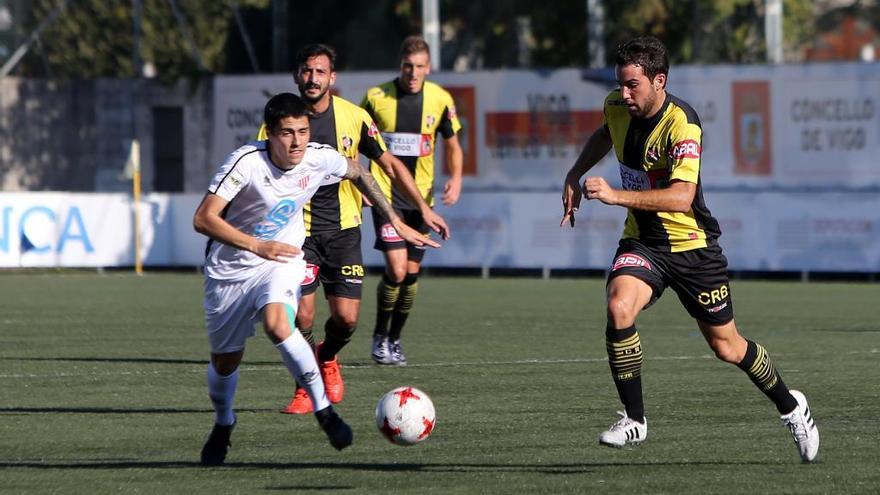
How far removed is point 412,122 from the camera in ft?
43.6

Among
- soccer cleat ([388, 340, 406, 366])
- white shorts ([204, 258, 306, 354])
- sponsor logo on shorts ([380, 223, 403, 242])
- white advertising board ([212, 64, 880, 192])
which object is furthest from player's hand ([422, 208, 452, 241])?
white advertising board ([212, 64, 880, 192])

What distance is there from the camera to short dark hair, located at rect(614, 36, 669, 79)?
818 cm

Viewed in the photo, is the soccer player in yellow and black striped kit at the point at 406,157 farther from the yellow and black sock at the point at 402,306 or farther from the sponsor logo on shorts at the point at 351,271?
the sponsor logo on shorts at the point at 351,271

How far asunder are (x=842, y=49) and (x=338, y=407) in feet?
211

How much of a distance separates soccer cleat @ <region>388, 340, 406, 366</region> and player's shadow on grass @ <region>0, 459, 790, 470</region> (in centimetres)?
451

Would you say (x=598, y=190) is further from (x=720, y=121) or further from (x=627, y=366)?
(x=720, y=121)

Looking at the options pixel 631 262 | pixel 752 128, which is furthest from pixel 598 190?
pixel 752 128

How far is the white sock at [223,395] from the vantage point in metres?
8.34

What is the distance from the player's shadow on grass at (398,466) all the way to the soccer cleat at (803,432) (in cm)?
12

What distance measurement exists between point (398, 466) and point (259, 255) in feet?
3.79

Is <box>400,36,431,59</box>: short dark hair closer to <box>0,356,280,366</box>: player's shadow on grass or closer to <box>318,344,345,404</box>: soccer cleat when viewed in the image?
<box>0,356,280,366</box>: player's shadow on grass

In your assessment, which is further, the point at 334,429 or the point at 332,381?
the point at 332,381

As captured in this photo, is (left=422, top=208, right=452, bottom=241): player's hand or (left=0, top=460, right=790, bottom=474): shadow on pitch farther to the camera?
A: (left=422, top=208, right=452, bottom=241): player's hand

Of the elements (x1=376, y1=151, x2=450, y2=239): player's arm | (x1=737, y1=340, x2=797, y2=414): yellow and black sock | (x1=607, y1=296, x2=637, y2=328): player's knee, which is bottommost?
(x1=737, y1=340, x2=797, y2=414): yellow and black sock
